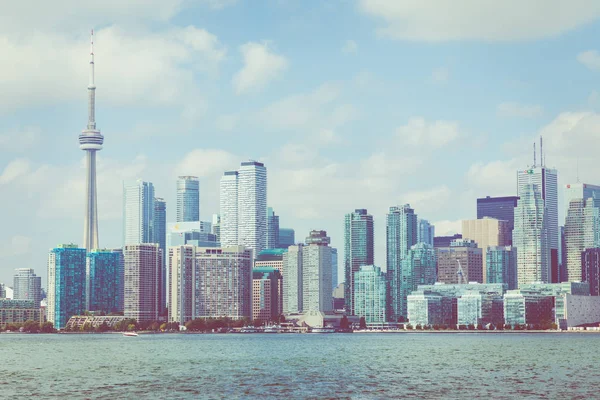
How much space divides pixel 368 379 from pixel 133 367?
140 feet

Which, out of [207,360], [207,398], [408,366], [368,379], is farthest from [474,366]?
[207,398]

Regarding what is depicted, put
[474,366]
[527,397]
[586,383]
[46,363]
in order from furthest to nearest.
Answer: [46,363] → [474,366] → [586,383] → [527,397]

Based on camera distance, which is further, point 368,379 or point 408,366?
point 408,366

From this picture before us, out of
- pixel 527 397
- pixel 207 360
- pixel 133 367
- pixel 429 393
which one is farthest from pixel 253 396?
pixel 207 360

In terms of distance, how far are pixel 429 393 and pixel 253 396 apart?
61.2 feet

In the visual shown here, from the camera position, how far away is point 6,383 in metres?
136

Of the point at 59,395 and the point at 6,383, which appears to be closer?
the point at 59,395

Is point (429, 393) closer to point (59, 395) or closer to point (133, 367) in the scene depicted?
point (59, 395)

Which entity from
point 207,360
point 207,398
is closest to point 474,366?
point 207,360

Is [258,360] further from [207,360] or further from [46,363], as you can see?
[46,363]

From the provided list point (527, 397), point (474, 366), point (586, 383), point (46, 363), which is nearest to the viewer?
point (527, 397)

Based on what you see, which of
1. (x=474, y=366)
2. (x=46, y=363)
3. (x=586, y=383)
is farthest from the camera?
(x=46, y=363)

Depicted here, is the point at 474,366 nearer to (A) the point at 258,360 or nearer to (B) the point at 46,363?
(A) the point at 258,360

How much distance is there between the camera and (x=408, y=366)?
168500 mm
